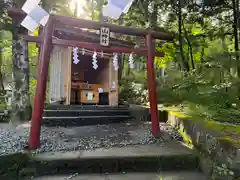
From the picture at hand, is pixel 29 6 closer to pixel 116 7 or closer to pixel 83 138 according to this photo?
pixel 116 7

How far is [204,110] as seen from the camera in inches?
162

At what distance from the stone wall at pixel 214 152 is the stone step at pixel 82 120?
2420mm

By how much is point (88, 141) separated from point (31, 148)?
1013mm

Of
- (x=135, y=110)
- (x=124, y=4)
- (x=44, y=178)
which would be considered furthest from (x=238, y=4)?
(x=44, y=178)

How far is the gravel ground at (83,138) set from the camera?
3.44 metres

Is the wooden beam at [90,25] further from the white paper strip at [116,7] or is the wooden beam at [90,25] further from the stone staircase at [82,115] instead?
the stone staircase at [82,115]

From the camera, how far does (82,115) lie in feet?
18.9

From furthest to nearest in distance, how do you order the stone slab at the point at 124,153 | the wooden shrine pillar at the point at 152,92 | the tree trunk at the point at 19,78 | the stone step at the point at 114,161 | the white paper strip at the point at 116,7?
the tree trunk at the point at 19,78 → the wooden shrine pillar at the point at 152,92 → the white paper strip at the point at 116,7 → the stone slab at the point at 124,153 → the stone step at the point at 114,161

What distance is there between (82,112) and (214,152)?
3.78m

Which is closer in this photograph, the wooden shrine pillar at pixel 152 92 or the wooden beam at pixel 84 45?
the wooden beam at pixel 84 45

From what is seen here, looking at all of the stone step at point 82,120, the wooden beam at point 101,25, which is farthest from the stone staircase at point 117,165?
the wooden beam at point 101,25

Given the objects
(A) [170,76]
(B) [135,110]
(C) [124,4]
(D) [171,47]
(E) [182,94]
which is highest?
(D) [171,47]

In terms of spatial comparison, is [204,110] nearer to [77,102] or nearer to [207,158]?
[207,158]

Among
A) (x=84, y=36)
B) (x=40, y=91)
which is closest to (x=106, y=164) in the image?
(x=40, y=91)
